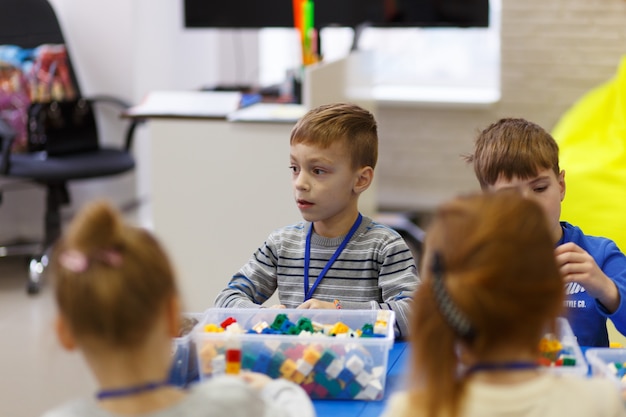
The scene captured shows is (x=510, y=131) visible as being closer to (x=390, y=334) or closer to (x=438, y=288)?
(x=390, y=334)

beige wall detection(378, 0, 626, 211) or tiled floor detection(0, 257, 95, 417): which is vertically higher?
beige wall detection(378, 0, 626, 211)

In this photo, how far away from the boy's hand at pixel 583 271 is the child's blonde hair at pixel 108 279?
784mm

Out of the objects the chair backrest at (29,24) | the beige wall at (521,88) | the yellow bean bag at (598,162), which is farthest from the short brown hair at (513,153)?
the chair backrest at (29,24)

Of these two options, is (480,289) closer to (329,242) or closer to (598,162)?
(329,242)

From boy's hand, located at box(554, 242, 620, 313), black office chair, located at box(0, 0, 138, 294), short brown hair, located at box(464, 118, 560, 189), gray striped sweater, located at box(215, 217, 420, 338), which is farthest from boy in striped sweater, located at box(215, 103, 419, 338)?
black office chair, located at box(0, 0, 138, 294)

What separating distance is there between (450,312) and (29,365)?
2604 millimetres

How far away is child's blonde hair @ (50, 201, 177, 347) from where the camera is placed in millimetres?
1029

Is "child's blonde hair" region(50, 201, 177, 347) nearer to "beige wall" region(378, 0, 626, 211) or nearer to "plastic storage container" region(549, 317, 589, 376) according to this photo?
"plastic storage container" region(549, 317, 589, 376)

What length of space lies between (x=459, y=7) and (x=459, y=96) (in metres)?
0.70

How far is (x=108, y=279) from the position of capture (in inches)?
40.6

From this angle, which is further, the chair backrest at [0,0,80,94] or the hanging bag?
the chair backrest at [0,0,80,94]

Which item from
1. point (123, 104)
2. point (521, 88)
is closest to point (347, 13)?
point (521, 88)

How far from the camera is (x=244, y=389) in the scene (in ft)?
3.76

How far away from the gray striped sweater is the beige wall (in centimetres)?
232
